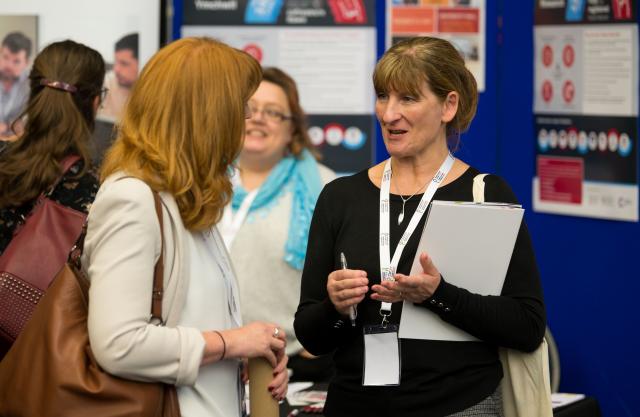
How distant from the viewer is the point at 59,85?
2.94m

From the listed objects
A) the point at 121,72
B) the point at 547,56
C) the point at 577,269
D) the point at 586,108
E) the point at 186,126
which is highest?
the point at 547,56

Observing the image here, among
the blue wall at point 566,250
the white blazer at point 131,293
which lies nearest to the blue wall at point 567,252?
the blue wall at point 566,250

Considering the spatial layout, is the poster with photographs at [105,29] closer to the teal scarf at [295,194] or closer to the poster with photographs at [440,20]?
the teal scarf at [295,194]

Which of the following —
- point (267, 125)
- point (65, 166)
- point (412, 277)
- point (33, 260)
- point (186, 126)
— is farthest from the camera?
point (267, 125)

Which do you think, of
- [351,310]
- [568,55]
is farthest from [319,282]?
[568,55]

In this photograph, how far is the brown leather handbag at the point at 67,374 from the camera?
1.97 metres

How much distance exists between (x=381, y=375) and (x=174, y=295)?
573 mm

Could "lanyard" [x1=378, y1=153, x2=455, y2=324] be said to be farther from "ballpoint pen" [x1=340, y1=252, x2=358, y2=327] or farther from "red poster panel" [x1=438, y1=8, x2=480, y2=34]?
"red poster panel" [x1=438, y1=8, x2=480, y2=34]

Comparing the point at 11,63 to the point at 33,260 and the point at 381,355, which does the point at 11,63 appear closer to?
the point at 33,260

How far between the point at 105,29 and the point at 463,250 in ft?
9.81

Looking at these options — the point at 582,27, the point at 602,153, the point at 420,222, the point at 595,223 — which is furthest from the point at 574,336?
the point at 420,222

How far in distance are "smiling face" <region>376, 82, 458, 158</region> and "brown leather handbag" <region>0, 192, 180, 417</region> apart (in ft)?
2.26

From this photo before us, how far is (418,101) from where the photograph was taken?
244cm

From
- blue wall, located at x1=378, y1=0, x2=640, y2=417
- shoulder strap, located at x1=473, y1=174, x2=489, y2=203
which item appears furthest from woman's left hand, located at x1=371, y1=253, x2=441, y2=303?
blue wall, located at x1=378, y1=0, x2=640, y2=417
